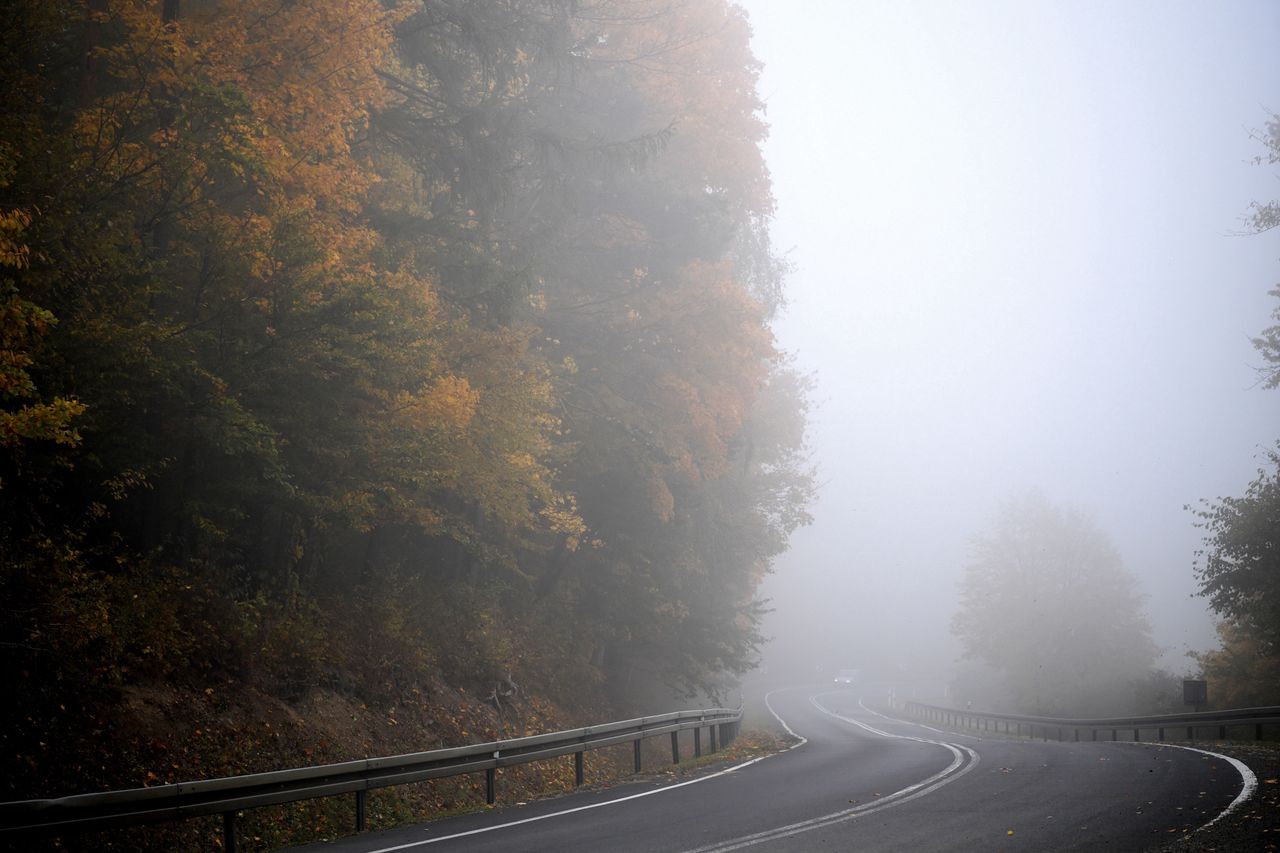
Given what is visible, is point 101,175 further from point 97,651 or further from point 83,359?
point 97,651

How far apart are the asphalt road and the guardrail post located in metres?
0.82

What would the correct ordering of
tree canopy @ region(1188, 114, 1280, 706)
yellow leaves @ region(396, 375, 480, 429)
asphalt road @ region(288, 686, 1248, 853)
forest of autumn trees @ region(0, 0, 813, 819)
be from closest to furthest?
asphalt road @ region(288, 686, 1248, 853) → forest of autumn trees @ region(0, 0, 813, 819) → yellow leaves @ region(396, 375, 480, 429) → tree canopy @ region(1188, 114, 1280, 706)

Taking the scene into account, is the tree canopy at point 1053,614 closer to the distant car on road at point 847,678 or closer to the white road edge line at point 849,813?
the white road edge line at point 849,813

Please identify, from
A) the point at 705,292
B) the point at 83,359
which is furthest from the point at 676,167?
the point at 83,359

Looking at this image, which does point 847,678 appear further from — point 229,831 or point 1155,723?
point 229,831

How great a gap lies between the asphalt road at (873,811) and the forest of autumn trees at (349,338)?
4422 millimetres

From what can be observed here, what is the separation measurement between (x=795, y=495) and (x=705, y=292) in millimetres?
16971

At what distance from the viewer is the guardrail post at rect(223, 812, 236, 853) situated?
928 cm

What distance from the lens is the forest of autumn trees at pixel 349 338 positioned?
10.8m

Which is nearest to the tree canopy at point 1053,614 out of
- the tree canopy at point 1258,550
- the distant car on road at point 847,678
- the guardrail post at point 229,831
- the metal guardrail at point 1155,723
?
the metal guardrail at point 1155,723

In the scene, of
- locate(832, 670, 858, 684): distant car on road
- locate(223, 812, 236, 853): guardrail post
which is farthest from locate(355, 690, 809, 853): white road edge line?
locate(832, 670, 858, 684): distant car on road

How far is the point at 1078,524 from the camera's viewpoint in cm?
5884

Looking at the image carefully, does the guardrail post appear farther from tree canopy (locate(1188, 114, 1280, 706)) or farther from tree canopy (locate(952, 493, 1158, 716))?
tree canopy (locate(952, 493, 1158, 716))

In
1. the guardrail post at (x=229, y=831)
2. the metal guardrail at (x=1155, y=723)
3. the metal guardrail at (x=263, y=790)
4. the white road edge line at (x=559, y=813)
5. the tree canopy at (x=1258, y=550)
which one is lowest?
the metal guardrail at (x=1155, y=723)
